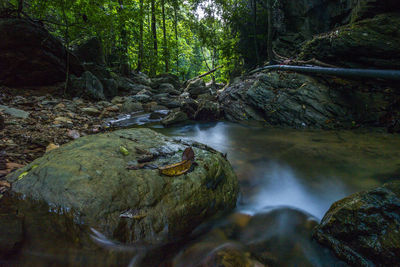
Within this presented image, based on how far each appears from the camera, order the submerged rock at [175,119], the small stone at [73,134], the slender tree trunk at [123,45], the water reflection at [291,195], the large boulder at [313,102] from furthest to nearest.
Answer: the slender tree trunk at [123,45] → the submerged rock at [175,119] → the large boulder at [313,102] → the small stone at [73,134] → the water reflection at [291,195]

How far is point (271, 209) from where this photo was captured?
2287 mm

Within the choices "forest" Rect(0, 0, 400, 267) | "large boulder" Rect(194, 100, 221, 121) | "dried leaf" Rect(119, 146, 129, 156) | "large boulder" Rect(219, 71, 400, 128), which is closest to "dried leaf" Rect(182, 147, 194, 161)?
"forest" Rect(0, 0, 400, 267)

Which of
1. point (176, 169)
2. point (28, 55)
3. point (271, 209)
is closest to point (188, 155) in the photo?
point (176, 169)

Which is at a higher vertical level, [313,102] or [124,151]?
[313,102]

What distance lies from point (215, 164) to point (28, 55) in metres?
8.28

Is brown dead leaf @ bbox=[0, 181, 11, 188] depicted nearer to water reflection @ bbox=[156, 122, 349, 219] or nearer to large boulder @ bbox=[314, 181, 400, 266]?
water reflection @ bbox=[156, 122, 349, 219]

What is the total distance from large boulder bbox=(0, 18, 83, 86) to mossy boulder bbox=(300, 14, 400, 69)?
9415mm

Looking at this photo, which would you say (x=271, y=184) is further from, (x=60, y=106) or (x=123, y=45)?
(x=123, y=45)

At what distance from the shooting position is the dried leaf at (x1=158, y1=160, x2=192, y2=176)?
1899 mm

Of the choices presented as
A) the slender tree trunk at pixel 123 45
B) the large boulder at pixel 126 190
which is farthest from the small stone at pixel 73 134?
the slender tree trunk at pixel 123 45

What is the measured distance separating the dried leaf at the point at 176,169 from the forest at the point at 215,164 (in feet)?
0.04

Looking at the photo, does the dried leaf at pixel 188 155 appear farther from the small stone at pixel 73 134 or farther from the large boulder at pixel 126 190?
the small stone at pixel 73 134

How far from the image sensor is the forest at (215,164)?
58.1 inches

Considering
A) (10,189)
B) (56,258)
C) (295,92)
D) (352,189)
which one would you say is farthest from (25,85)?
(352,189)
